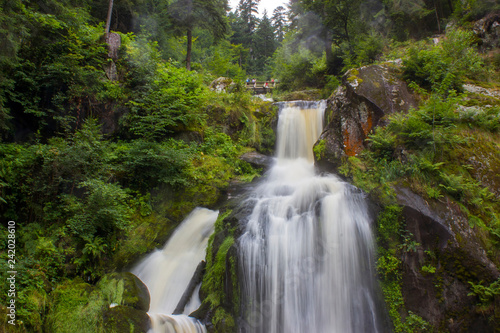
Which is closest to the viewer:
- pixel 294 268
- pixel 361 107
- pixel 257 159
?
pixel 294 268

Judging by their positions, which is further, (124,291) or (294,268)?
(294,268)

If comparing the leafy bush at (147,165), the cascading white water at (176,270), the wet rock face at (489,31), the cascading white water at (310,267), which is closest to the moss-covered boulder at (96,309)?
the cascading white water at (176,270)

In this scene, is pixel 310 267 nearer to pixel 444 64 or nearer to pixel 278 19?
pixel 444 64

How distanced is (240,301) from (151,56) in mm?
9923

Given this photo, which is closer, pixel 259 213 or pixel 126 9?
pixel 259 213

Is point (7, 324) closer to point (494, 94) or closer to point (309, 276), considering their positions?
point (309, 276)

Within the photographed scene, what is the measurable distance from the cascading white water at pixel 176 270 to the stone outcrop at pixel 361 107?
491 centimetres

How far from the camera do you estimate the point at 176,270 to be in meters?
6.30

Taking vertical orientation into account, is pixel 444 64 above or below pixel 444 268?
above

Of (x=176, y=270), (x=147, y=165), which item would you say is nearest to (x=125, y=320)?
(x=176, y=270)

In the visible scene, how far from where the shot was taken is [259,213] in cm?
657

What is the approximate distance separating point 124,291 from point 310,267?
3.91m

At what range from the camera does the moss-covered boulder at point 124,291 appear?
4965mm

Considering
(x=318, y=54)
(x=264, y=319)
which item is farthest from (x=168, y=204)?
(x=318, y=54)
